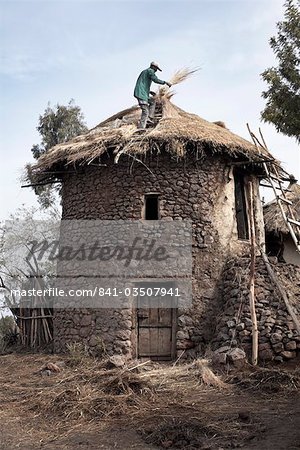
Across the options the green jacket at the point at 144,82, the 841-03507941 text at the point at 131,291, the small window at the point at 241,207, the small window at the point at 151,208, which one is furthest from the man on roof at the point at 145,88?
the 841-03507941 text at the point at 131,291

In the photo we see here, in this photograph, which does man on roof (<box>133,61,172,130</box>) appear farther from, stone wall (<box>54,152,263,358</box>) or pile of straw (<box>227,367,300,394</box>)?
pile of straw (<box>227,367,300,394</box>)

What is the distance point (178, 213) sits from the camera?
32.8 feet

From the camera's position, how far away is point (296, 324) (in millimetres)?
8602

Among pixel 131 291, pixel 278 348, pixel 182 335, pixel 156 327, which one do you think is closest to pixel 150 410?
pixel 278 348

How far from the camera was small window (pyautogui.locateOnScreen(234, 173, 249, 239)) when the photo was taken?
36.4 ft

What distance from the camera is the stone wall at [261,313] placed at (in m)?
8.54

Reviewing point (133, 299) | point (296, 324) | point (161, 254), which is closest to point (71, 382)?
point (133, 299)

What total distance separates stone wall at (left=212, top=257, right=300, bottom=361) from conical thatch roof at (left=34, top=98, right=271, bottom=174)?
2325 millimetres

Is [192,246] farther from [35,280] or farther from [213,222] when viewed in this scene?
[35,280]

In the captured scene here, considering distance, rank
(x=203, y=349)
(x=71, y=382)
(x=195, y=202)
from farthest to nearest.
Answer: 1. (x=195, y=202)
2. (x=203, y=349)
3. (x=71, y=382)

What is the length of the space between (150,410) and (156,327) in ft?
11.5

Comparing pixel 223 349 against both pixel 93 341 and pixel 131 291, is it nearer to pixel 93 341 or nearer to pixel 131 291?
pixel 131 291

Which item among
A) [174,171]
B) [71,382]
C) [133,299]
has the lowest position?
[71,382]

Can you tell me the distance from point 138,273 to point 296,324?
9.91 ft
